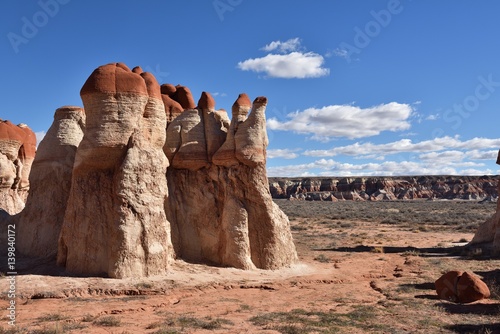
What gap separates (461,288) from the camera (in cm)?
1184

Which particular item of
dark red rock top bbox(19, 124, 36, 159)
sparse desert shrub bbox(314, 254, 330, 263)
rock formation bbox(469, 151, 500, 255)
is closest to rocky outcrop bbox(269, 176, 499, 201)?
rock formation bbox(469, 151, 500, 255)

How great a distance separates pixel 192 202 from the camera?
16391 mm

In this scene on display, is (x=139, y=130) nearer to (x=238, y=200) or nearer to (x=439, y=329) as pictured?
(x=238, y=200)

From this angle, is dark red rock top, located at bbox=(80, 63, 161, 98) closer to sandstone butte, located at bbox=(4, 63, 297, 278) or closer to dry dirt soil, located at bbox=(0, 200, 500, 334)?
sandstone butte, located at bbox=(4, 63, 297, 278)

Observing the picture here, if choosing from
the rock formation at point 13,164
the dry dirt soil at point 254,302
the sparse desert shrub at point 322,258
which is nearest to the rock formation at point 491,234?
the dry dirt soil at point 254,302

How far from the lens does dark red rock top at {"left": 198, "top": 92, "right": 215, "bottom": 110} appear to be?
56.7 ft

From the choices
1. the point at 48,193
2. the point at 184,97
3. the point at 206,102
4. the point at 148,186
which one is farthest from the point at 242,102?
the point at 48,193

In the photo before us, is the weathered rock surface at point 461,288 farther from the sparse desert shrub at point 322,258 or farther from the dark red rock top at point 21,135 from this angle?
the dark red rock top at point 21,135

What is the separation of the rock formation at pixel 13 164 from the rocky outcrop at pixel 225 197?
8.15m

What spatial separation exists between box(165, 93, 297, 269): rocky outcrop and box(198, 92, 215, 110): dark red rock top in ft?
1.48

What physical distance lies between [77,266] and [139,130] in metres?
4.49

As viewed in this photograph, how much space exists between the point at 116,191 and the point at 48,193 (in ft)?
13.9

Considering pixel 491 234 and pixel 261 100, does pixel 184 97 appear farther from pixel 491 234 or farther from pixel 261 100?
pixel 491 234

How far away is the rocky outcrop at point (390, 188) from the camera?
9656 centimetres
